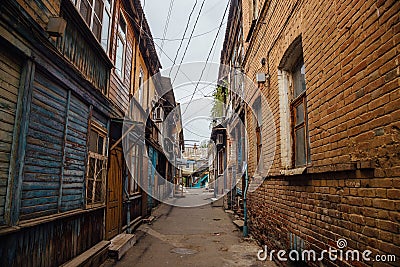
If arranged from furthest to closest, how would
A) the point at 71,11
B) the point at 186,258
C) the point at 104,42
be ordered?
1. the point at 104,42
2. the point at 186,258
3. the point at 71,11

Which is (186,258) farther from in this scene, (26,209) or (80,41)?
(80,41)

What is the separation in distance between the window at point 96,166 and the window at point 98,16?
6.07 ft

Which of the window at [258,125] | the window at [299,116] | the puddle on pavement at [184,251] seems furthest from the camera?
the window at [258,125]

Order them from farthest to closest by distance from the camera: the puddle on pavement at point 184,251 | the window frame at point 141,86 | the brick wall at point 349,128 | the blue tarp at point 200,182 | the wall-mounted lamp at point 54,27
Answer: the blue tarp at point 200,182 < the window frame at point 141,86 < the puddle on pavement at point 184,251 < the wall-mounted lamp at point 54,27 < the brick wall at point 349,128

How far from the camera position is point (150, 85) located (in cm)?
1252

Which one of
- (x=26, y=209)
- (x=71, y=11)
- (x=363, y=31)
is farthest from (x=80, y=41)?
(x=363, y=31)

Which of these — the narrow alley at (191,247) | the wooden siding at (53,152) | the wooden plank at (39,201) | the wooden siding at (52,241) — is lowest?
the narrow alley at (191,247)

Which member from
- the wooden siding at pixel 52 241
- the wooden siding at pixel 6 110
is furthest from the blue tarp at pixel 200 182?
the wooden siding at pixel 6 110

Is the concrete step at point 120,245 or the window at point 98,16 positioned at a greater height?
the window at point 98,16

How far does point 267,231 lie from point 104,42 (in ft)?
17.3

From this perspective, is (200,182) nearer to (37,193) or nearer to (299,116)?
(299,116)

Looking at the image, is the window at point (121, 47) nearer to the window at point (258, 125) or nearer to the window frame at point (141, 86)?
the window frame at point (141, 86)

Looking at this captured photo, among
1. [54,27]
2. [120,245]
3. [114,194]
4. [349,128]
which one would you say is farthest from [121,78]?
[349,128]

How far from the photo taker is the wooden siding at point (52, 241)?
274 centimetres
